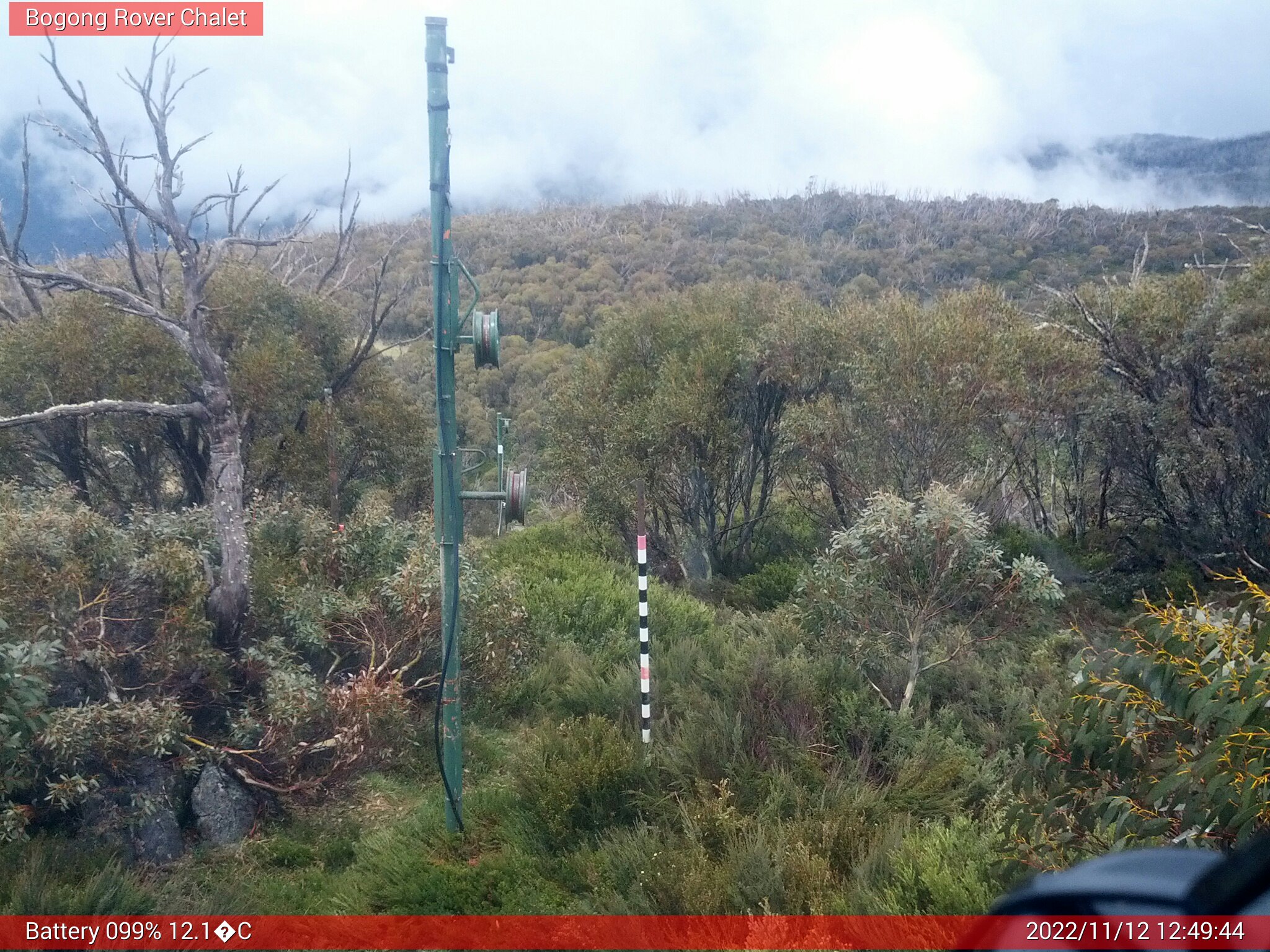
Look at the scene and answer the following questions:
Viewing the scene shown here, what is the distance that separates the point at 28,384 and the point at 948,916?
36.5ft

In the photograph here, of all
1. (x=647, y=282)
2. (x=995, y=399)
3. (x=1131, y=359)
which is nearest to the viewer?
(x=995, y=399)

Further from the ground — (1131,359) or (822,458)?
(1131,359)

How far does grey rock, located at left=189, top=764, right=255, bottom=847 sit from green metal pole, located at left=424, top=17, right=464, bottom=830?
1.62 metres

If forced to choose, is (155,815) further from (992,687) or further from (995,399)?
(995,399)

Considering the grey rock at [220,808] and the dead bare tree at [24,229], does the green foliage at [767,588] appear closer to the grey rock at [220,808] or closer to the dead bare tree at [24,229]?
the grey rock at [220,808]

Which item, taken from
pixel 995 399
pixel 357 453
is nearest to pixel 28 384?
pixel 357 453

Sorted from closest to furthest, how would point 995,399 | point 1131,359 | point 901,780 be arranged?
point 901,780
point 995,399
point 1131,359

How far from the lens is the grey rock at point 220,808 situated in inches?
239

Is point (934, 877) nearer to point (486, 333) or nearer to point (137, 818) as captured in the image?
point (486, 333)

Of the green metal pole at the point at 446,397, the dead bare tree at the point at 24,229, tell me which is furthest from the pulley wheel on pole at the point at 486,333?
the dead bare tree at the point at 24,229

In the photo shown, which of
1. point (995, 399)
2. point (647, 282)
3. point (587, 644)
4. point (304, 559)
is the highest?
point (647, 282)

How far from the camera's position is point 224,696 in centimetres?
686

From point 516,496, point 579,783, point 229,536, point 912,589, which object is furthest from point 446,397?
point 912,589

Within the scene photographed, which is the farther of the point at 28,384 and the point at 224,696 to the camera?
the point at 28,384
